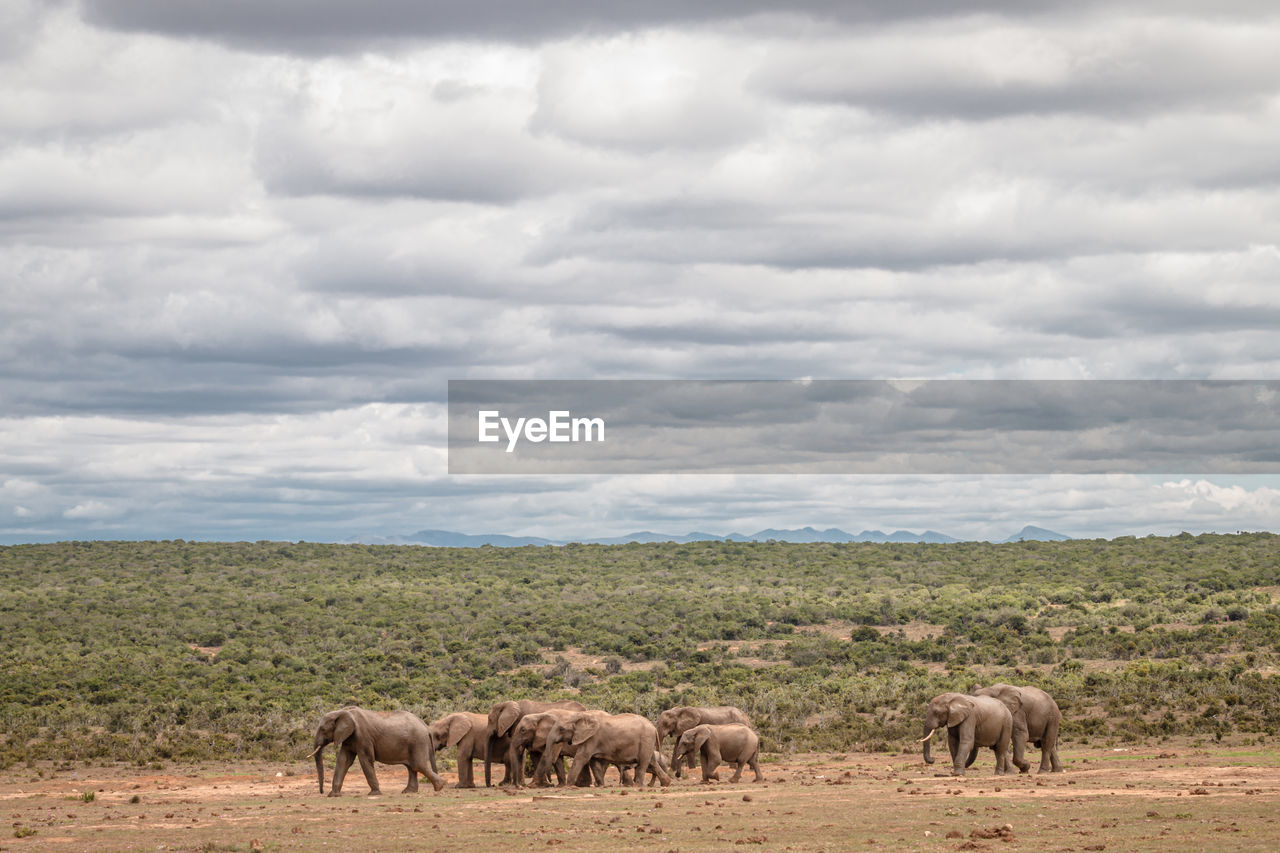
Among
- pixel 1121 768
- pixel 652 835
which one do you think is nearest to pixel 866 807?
pixel 652 835

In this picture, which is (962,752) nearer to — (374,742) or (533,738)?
(533,738)

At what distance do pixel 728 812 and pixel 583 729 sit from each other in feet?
21.9

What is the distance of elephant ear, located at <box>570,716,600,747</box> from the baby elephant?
3.62 metres

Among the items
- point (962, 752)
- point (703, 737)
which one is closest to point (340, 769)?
point (703, 737)

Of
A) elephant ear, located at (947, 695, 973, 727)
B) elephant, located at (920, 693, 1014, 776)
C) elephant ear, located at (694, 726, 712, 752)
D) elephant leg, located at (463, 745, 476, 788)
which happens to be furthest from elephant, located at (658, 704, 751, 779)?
elephant ear, located at (947, 695, 973, 727)

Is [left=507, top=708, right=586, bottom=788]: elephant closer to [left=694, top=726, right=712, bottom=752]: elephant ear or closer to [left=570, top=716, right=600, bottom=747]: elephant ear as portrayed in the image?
[left=570, top=716, right=600, bottom=747]: elephant ear

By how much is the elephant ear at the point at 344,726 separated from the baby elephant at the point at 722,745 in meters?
8.49

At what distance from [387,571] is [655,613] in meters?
43.2

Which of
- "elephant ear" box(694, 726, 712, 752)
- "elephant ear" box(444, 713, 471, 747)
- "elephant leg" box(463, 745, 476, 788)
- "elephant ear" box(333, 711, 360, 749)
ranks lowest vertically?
"elephant leg" box(463, 745, 476, 788)

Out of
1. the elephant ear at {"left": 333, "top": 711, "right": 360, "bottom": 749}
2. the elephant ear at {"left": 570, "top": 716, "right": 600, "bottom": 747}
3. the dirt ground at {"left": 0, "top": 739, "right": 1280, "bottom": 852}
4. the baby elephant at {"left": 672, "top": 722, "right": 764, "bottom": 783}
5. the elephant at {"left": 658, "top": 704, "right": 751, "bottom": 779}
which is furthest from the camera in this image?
the elephant at {"left": 658, "top": 704, "right": 751, "bottom": 779}

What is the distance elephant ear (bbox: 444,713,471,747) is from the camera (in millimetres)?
35375

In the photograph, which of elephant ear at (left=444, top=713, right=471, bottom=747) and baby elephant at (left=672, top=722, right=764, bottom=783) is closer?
elephant ear at (left=444, top=713, right=471, bottom=747)

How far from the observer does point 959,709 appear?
33.6 meters

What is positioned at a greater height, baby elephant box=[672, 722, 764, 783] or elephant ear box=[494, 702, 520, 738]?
elephant ear box=[494, 702, 520, 738]
